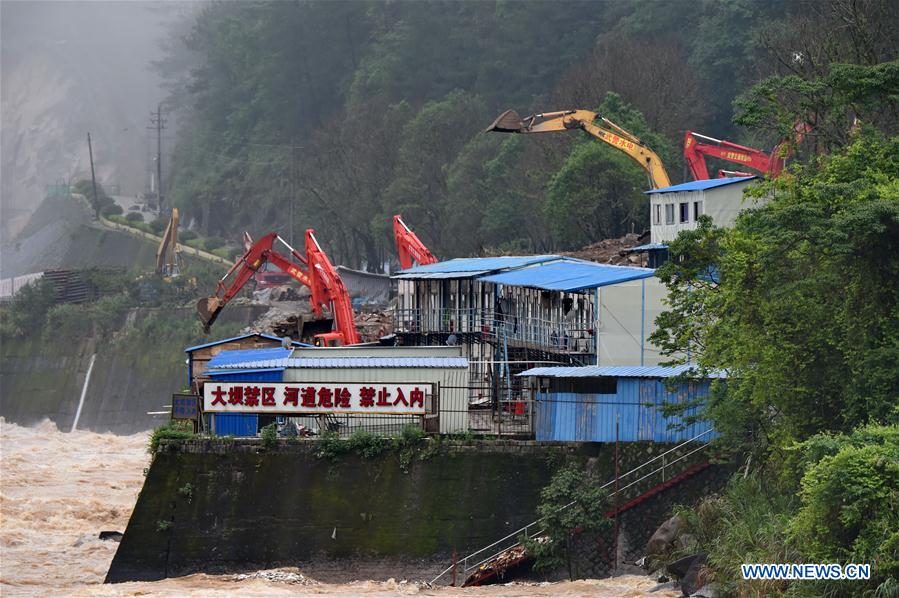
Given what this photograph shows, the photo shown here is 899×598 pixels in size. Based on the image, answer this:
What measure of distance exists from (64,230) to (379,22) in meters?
39.7

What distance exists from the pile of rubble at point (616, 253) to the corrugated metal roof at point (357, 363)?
1890cm

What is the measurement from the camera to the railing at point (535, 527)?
122ft

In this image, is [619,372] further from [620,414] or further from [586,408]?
[586,408]

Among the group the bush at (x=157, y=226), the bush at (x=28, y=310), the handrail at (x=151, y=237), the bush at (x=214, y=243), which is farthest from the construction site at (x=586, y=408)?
the bush at (x=157, y=226)

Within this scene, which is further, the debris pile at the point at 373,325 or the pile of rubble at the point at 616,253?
the debris pile at the point at 373,325

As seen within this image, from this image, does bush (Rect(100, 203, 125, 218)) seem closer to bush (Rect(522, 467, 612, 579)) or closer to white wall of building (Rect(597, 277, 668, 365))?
white wall of building (Rect(597, 277, 668, 365))

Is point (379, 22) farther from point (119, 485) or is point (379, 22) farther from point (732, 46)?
point (119, 485)

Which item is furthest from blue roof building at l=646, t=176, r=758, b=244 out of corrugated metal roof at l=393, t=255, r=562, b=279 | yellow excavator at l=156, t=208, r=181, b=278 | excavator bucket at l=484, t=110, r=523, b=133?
yellow excavator at l=156, t=208, r=181, b=278

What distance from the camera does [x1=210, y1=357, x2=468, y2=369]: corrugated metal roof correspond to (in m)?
42.1

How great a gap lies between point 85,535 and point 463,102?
214 ft

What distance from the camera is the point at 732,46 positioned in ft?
319

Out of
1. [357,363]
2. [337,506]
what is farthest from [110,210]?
[337,506]

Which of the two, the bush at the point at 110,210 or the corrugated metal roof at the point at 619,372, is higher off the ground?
the bush at the point at 110,210

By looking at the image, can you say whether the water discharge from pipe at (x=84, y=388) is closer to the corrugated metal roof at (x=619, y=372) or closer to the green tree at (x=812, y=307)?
the corrugated metal roof at (x=619, y=372)
